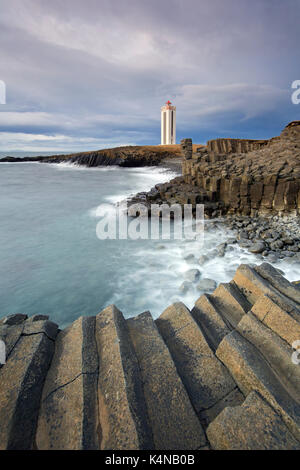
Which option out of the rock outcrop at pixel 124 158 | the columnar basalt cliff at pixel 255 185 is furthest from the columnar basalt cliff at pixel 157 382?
the rock outcrop at pixel 124 158

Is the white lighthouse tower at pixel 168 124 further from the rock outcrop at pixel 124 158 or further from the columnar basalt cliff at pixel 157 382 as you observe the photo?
the columnar basalt cliff at pixel 157 382

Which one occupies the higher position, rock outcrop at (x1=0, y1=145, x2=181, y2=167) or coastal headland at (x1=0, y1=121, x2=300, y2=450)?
rock outcrop at (x1=0, y1=145, x2=181, y2=167)

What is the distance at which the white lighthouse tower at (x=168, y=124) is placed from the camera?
82.7 metres

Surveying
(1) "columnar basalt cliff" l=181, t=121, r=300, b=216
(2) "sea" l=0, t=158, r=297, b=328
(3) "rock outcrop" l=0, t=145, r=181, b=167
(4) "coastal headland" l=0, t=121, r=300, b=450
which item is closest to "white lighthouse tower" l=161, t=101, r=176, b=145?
(3) "rock outcrop" l=0, t=145, r=181, b=167

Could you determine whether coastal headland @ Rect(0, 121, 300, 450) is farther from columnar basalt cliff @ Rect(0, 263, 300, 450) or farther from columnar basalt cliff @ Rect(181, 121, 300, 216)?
columnar basalt cliff @ Rect(181, 121, 300, 216)

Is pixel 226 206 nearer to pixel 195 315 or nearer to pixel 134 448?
pixel 195 315

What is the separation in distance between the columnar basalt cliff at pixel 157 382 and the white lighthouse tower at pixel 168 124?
8815 centimetres

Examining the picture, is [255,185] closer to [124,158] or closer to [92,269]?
[92,269]

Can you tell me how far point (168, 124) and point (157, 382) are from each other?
92756mm

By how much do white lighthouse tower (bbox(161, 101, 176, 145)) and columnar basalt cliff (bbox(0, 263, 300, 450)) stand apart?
8815 centimetres

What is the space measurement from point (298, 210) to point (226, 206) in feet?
8.96

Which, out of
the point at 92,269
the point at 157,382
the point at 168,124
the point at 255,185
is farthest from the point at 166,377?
the point at 168,124

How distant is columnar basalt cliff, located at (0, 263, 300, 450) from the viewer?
56.1 inches

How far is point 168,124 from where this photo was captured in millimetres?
83062
